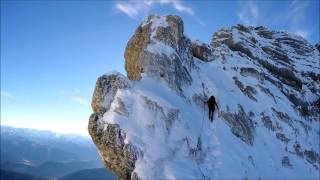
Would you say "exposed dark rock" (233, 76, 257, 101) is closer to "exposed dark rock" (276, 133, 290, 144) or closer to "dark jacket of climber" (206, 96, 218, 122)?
"exposed dark rock" (276, 133, 290, 144)

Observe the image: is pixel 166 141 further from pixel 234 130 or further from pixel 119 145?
pixel 234 130

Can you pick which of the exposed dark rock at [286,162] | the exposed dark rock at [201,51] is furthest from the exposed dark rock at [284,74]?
the exposed dark rock at [286,162]

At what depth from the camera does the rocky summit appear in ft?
79.7

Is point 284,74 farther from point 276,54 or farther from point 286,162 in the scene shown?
point 286,162

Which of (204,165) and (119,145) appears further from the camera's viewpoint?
(204,165)

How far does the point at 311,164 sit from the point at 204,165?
17687 mm

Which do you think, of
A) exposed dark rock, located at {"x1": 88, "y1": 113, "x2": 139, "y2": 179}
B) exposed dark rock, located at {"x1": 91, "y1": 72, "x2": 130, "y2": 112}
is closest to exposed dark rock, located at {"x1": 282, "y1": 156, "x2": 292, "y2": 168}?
exposed dark rock, located at {"x1": 88, "y1": 113, "x2": 139, "y2": 179}

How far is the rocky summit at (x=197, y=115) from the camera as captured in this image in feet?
79.7

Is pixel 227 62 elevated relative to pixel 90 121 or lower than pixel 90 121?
elevated

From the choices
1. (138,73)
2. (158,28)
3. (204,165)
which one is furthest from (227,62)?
(204,165)

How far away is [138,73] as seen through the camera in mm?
30719

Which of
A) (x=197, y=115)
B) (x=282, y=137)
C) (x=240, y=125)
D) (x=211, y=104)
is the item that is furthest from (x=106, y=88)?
(x=282, y=137)

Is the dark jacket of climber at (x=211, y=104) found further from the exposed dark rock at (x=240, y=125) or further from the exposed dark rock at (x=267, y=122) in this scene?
the exposed dark rock at (x=267, y=122)

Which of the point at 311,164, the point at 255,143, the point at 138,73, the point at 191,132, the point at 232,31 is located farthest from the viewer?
the point at 232,31
